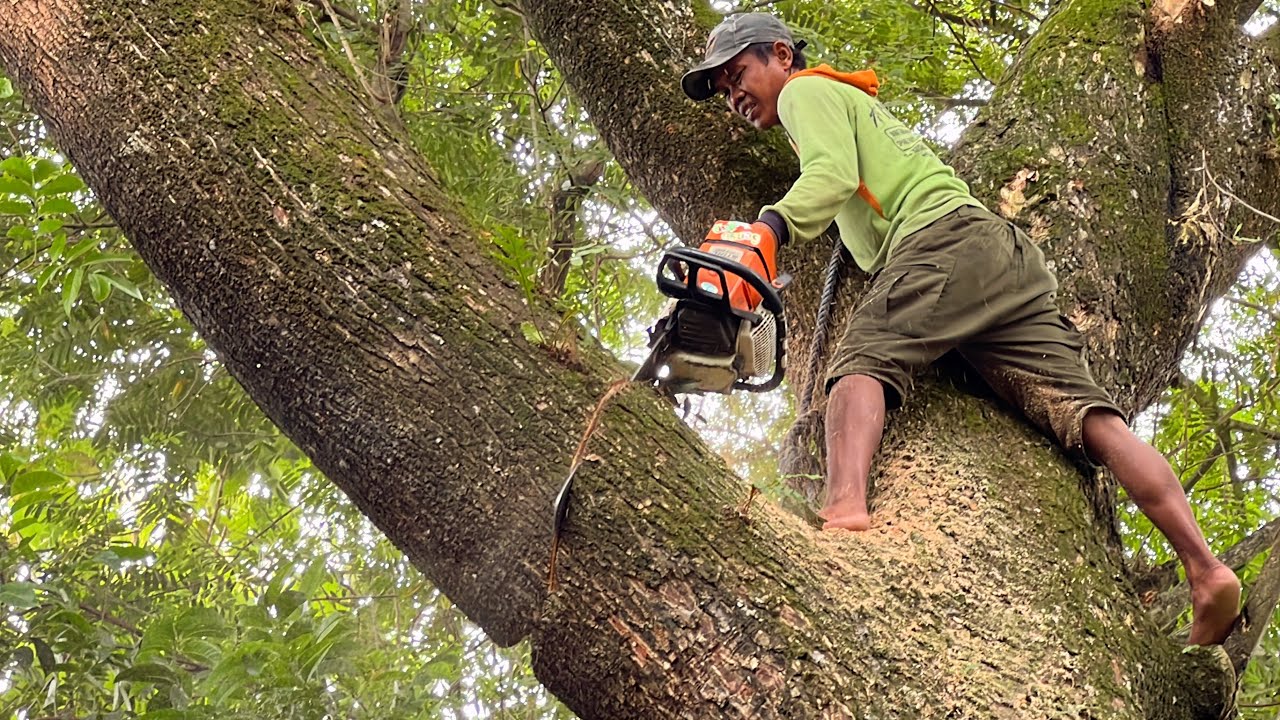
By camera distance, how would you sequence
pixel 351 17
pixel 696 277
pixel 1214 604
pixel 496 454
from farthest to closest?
pixel 351 17, pixel 1214 604, pixel 696 277, pixel 496 454

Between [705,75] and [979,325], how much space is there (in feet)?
3.24

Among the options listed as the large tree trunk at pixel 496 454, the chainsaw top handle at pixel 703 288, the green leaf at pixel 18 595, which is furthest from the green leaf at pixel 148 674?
the chainsaw top handle at pixel 703 288

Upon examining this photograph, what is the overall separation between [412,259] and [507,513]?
0.46m

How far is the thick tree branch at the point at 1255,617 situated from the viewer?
2178 mm

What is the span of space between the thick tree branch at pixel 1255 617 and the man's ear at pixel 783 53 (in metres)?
1.62

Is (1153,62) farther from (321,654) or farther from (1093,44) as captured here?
(321,654)

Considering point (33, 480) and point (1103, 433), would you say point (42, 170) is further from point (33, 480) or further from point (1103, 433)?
point (1103, 433)

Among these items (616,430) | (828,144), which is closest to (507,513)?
(616,430)

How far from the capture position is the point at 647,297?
536cm

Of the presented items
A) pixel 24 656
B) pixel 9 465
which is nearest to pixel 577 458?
pixel 9 465

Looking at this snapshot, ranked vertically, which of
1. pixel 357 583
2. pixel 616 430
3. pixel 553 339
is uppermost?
pixel 553 339

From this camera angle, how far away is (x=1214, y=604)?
7.15 feet

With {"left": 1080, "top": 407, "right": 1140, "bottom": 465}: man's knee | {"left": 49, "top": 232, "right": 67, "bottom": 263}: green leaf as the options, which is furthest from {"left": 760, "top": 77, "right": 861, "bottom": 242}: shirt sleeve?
{"left": 49, "top": 232, "right": 67, "bottom": 263}: green leaf

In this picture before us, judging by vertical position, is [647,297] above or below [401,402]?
below
